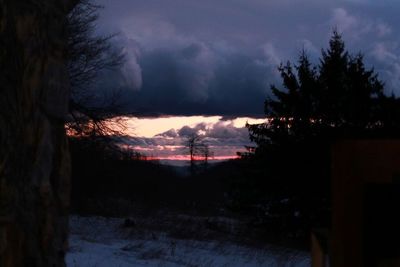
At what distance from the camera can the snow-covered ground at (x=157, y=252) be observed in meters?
10.2

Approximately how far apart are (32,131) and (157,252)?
27.6 feet

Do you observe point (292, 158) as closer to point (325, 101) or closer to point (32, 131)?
point (325, 101)

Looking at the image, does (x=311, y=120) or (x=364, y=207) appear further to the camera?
(x=311, y=120)

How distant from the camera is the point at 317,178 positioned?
20.7m

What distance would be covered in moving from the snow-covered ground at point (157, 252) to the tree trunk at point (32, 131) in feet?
16.9

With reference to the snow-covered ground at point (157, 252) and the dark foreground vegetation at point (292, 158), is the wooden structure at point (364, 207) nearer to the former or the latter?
the snow-covered ground at point (157, 252)

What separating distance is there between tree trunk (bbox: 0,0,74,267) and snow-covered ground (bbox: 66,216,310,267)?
16.9 feet

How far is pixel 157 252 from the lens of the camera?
39.2 ft

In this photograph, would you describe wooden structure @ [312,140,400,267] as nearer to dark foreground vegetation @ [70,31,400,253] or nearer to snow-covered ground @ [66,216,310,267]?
snow-covered ground @ [66,216,310,267]

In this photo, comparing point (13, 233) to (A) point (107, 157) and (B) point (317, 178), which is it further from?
(B) point (317, 178)

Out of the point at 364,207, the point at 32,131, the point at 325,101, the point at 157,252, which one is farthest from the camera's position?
the point at 325,101

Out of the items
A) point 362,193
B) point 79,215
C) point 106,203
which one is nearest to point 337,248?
point 362,193

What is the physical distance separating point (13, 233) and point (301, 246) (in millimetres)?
16853

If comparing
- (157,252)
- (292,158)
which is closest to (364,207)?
(157,252)
